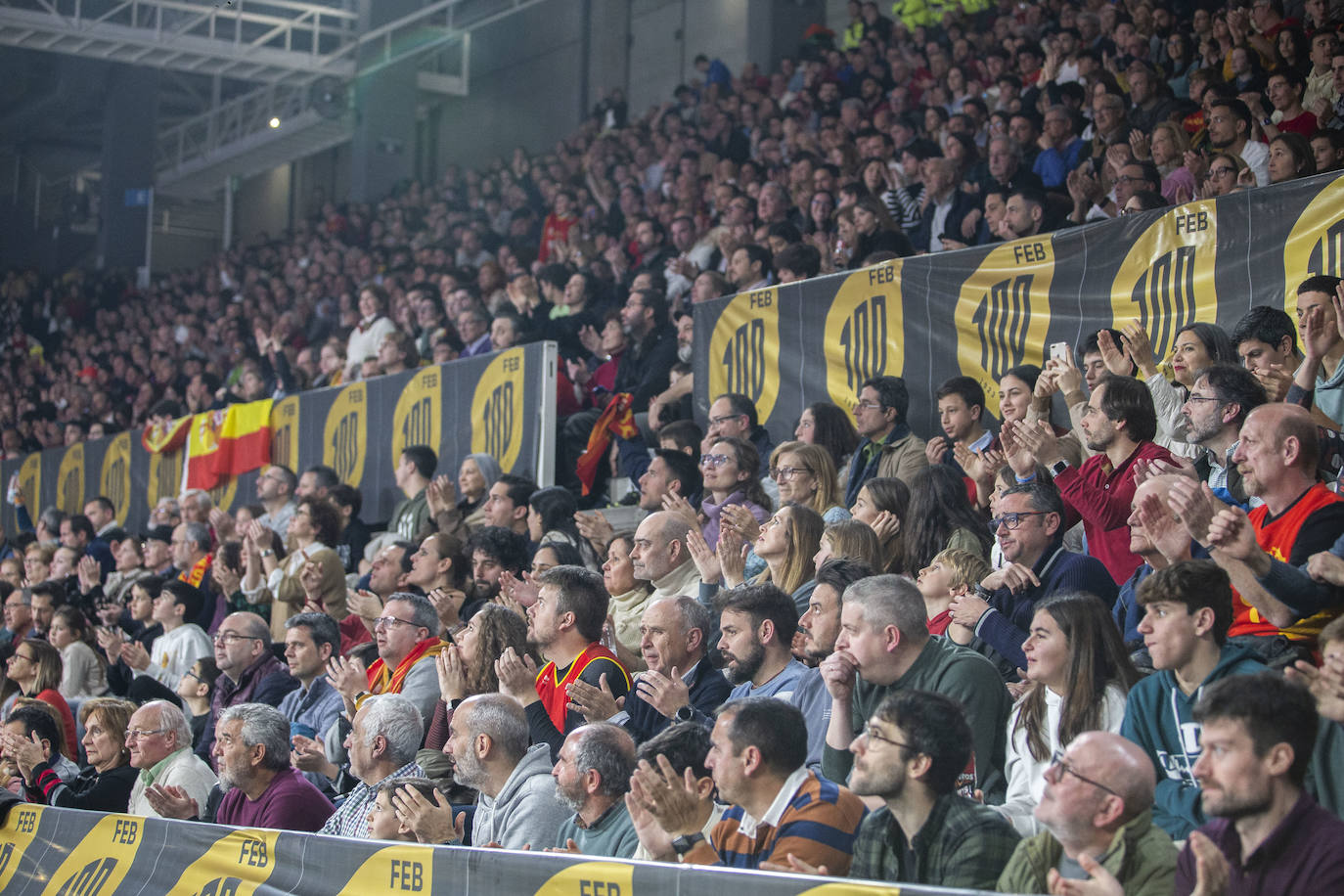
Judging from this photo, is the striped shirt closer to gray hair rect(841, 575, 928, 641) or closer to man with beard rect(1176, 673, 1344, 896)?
gray hair rect(841, 575, 928, 641)

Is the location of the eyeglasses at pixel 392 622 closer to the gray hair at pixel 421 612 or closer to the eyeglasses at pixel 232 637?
the gray hair at pixel 421 612

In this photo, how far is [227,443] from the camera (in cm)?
1236

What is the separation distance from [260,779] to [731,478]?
246cm

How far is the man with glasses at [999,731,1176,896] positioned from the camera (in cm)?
316

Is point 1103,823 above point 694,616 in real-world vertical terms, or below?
below

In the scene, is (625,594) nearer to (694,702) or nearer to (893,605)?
(694,702)

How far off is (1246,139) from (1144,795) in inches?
214

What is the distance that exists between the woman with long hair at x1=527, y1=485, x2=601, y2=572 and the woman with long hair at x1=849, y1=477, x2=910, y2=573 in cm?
229

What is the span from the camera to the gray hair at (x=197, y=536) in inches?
405

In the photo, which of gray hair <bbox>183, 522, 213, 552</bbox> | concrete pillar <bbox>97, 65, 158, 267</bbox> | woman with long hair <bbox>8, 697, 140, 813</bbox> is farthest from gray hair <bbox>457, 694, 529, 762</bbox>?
concrete pillar <bbox>97, 65, 158, 267</bbox>

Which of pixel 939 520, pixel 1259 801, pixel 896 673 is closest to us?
pixel 1259 801

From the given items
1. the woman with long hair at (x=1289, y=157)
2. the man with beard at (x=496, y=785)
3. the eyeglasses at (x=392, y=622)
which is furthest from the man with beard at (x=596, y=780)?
the woman with long hair at (x=1289, y=157)

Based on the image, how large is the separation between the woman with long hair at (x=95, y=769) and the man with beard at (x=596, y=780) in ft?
9.85

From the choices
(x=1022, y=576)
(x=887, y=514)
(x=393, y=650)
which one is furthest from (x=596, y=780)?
(x=393, y=650)
